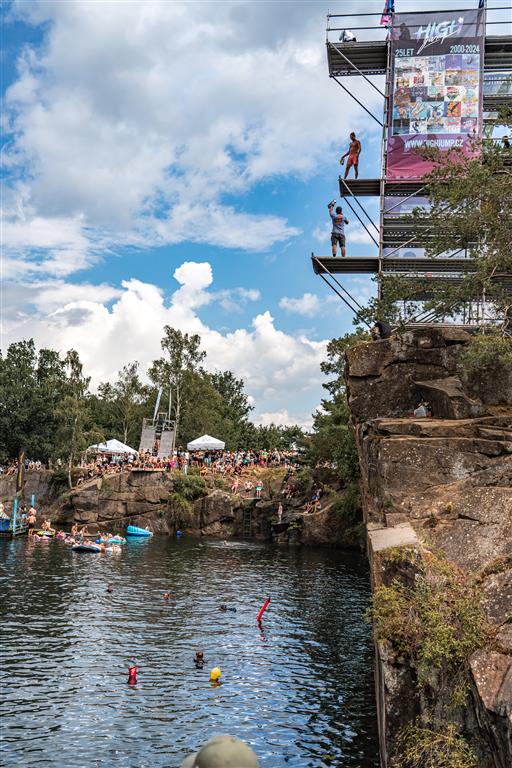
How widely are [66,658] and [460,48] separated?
37.6 metres

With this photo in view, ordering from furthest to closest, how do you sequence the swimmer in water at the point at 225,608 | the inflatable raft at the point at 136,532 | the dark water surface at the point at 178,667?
the inflatable raft at the point at 136,532, the swimmer in water at the point at 225,608, the dark water surface at the point at 178,667

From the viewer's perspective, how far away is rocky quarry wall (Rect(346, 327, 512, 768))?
12891mm

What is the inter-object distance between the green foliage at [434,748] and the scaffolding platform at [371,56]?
37.1 m

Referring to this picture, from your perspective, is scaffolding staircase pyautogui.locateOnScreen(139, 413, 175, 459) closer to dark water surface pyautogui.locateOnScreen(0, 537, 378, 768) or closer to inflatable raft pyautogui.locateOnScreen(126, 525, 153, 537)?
inflatable raft pyautogui.locateOnScreen(126, 525, 153, 537)

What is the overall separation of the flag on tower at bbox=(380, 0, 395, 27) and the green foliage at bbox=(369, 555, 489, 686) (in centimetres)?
3552

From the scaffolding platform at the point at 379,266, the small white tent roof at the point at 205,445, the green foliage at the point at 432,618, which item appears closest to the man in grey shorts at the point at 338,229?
the scaffolding platform at the point at 379,266

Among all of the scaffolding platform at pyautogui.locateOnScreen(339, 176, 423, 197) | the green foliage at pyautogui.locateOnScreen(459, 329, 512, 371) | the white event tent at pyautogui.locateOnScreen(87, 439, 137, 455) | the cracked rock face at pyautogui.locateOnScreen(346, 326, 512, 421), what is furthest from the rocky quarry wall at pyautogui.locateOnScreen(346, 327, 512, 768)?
the white event tent at pyautogui.locateOnScreen(87, 439, 137, 455)

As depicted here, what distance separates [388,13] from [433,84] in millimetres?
4928

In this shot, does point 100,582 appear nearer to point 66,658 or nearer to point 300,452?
point 66,658

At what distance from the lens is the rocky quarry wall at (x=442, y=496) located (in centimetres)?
1289

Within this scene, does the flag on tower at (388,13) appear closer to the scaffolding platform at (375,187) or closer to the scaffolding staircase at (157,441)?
the scaffolding platform at (375,187)

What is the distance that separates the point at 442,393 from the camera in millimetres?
26266

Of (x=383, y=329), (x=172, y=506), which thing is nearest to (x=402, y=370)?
(x=383, y=329)

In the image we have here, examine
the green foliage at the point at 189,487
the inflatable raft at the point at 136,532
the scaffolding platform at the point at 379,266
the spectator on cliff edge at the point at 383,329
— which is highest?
the scaffolding platform at the point at 379,266
